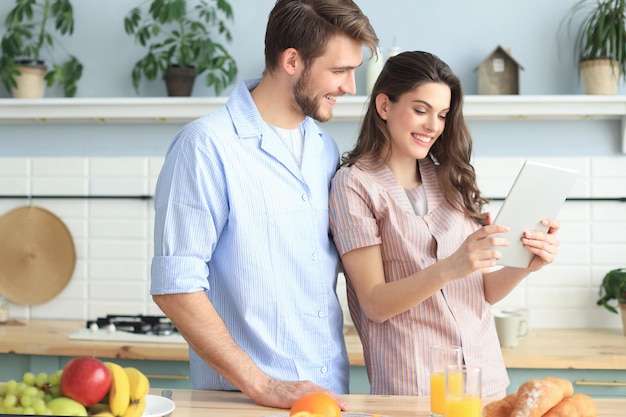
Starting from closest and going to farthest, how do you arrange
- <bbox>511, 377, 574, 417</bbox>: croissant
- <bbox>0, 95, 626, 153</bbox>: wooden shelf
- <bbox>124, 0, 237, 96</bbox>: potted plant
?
1. <bbox>511, 377, 574, 417</bbox>: croissant
2. <bbox>0, 95, 626, 153</bbox>: wooden shelf
3. <bbox>124, 0, 237, 96</bbox>: potted plant

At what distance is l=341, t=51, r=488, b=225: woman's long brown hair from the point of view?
1.99 metres

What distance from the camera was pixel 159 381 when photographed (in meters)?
2.95

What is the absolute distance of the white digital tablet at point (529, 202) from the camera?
171 centimetres

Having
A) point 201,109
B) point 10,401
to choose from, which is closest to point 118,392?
point 10,401

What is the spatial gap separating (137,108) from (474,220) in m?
1.73

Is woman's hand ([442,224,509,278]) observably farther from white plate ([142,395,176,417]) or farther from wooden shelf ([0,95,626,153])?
wooden shelf ([0,95,626,153])

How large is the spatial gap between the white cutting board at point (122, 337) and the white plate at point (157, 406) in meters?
1.40

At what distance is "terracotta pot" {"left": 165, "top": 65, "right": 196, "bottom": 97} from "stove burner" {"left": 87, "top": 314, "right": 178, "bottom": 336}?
889 millimetres

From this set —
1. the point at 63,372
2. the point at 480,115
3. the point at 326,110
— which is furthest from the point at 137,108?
the point at 63,372

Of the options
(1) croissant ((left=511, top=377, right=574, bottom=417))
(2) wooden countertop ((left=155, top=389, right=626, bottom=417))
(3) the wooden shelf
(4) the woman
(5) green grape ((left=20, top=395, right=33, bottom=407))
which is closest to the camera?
(5) green grape ((left=20, top=395, right=33, bottom=407))

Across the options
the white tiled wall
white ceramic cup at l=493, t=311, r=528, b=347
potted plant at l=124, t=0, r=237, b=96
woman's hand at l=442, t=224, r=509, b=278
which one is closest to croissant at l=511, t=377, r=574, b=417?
woman's hand at l=442, t=224, r=509, b=278

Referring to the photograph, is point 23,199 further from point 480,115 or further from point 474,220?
point 474,220

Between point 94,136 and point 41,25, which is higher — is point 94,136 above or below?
below

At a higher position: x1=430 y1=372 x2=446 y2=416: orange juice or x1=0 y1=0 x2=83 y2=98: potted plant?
x1=0 y1=0 x2=83 y2=98: potted plant
